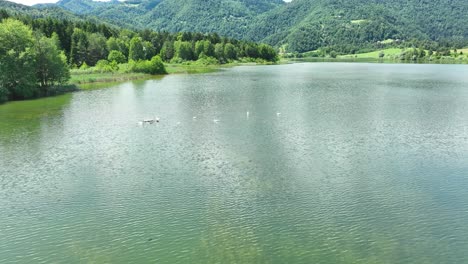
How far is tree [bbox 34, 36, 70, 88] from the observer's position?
76.3 meters

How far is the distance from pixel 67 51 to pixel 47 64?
2266 inches

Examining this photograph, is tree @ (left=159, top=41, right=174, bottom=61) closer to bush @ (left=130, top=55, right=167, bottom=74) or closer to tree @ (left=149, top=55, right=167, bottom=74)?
tree @ (left=149, top=55, right=167, bottom=74)

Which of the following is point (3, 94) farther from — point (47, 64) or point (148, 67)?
point (148, 67)

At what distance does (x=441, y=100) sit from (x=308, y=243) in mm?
57960

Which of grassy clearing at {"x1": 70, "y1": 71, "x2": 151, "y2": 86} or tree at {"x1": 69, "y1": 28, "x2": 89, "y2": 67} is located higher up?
tree at {"x1": 69, "y1": 28, "x2": 89, "y2": 67}

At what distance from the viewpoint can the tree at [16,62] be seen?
67812 mm

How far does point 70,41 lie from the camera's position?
13150cm

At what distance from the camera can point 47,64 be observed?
76562 mm

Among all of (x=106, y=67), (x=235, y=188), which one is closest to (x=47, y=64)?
(x=106, y=67)

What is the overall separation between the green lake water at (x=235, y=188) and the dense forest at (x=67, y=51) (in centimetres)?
1946

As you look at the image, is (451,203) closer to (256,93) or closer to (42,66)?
(256,93)

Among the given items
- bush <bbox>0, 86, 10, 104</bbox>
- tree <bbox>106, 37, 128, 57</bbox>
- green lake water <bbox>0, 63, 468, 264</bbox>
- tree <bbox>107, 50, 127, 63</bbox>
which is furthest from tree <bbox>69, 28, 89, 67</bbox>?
green lake water <bbox>0, 63, 468, 264</bbox>

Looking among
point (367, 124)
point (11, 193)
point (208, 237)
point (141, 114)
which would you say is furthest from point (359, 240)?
point (141, 114)

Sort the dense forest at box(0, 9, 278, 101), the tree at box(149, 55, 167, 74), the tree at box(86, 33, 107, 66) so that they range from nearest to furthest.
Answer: the dense forest at box(0, 9, 278, 101) < the tree at box(149, 55, 167, 74) < the tree at box(86, 33, 107, 66)
